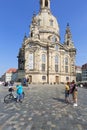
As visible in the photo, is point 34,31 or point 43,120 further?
point 34,31

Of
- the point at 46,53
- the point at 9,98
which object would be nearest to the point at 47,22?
the point at 46,53

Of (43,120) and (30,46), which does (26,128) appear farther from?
(30,46)

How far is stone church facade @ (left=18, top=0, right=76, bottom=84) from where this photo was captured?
77.5m

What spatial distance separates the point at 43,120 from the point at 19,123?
1.39m

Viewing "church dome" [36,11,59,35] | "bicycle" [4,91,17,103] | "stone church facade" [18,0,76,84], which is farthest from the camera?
"church dome" [36,11,59,35]

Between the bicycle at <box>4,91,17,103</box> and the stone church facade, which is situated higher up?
the stone church facade

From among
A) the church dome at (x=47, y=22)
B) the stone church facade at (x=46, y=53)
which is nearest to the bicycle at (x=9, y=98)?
the stone church facade at (x=46, y=53)

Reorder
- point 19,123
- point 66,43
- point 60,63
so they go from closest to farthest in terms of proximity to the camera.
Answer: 1. point 19,123
2. point 60,63
3. point 66,43

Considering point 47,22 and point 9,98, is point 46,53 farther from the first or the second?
point 9,98

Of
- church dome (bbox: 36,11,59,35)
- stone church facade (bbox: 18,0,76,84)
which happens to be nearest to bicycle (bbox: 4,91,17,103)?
stone church facade (bbox: 18,0,76,84)

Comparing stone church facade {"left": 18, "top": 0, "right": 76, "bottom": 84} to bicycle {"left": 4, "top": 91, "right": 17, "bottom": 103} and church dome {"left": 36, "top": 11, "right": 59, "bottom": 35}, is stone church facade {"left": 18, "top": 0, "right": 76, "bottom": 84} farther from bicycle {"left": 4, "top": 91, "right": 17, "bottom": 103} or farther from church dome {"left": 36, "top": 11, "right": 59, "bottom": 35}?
bicycle {"left": 4, "top": 91, "right": 17, "bottom": 103}

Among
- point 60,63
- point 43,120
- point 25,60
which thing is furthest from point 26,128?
point 60,63

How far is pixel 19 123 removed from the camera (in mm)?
11242

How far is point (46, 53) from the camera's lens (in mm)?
81375
